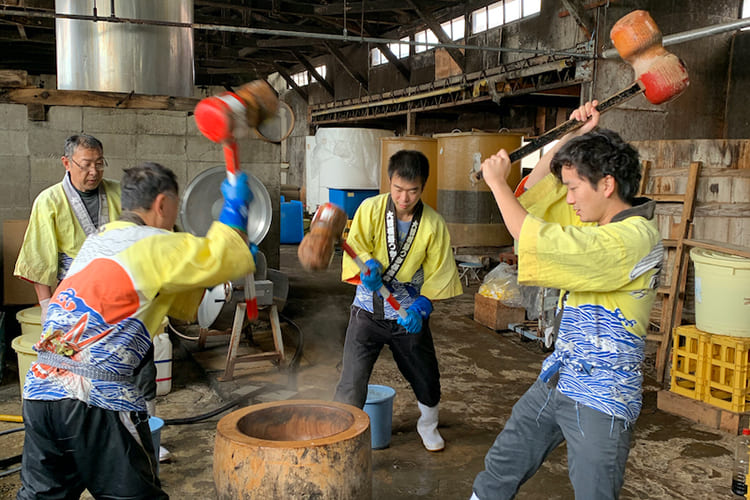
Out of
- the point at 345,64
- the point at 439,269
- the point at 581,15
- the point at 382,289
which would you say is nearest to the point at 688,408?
the point at 439,269

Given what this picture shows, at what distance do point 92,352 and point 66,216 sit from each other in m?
2.22

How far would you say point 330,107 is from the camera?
66.7ft

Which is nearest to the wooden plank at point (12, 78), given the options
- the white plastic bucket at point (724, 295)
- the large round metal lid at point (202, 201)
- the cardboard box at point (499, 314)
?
the large round metal lid at point (202, 201)

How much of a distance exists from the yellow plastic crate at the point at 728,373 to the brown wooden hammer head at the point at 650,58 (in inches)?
119

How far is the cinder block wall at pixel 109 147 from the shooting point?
6828mm

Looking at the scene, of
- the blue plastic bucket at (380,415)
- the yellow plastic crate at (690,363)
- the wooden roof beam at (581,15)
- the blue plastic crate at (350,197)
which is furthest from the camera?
the blue plastic crate at (350,197)

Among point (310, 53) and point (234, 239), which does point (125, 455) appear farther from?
point (310, 53)

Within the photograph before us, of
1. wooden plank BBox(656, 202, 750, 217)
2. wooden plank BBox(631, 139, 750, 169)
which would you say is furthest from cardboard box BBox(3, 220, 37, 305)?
wooden plank BBox(656, 202, 750, 217)

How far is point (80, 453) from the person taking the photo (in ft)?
7.83

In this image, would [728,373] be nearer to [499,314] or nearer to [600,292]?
[499,314]

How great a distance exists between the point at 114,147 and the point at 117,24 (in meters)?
1.33

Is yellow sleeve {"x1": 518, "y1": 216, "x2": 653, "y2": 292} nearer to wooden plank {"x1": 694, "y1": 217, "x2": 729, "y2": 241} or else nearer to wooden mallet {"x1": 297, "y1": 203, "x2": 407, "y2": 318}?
wooden mallet {"x1": 297, "y1": 203, "x2": 407, "y2": 318}

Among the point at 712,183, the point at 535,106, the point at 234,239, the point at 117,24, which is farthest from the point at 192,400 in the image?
the point at 535,106

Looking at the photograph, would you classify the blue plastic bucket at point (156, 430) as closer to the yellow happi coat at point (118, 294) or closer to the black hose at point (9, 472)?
the black hose at point (9, 472)
